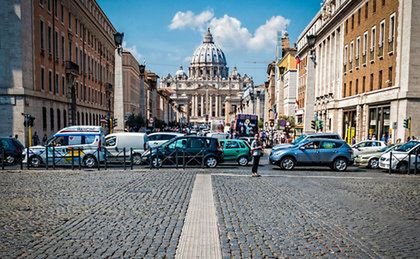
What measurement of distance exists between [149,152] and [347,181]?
915cm

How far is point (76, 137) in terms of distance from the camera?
64.8 feet

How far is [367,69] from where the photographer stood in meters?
33.0

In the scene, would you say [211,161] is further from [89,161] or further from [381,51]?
[381,51]

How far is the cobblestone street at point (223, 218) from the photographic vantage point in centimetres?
614

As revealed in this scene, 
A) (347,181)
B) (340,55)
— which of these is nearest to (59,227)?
(347,181)

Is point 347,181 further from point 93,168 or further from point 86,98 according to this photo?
point 86,98

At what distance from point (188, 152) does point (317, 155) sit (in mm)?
6046

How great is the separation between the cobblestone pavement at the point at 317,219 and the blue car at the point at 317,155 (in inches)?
197

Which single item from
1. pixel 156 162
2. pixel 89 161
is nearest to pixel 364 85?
pixel 156 162

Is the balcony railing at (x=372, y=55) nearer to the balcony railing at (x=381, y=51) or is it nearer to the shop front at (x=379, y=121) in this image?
the balcony railing at (x=381, y=51)

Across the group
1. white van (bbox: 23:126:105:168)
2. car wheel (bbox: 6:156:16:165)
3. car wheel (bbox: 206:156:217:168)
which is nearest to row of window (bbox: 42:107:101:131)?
car wheel (bbox: 6:156:16:165)

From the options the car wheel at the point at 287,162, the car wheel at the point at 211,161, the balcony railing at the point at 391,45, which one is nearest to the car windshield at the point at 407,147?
the car wheel at the point at 287,162

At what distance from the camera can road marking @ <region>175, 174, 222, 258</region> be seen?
5.87 metres

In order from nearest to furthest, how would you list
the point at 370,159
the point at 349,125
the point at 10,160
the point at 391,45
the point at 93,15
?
the point at 10,160, the point at 370,159, the point at 391,45, the point at 349,125, the point at 93,15
